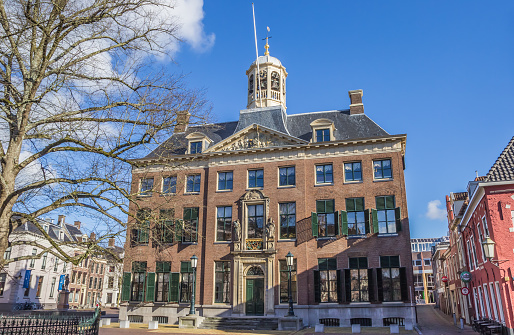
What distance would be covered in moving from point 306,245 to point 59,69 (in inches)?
882

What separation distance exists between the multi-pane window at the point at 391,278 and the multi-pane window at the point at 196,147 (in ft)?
53.0

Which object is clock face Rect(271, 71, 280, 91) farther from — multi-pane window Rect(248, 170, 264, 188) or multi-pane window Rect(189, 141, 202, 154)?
multi-pane window Rect(248, 170, 264, 188)

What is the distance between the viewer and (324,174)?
2975 centimetres

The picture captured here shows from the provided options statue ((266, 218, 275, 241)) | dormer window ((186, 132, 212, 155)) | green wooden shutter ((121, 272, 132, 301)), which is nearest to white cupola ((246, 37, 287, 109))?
dormer window ((186, 132, 212, 155))

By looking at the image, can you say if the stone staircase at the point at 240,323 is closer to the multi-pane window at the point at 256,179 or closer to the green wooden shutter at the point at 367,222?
the green wooden shutter at the point at 367,222

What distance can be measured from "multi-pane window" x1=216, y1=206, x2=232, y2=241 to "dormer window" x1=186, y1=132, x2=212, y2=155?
5.35 metres

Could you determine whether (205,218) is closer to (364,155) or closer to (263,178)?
(263,178)

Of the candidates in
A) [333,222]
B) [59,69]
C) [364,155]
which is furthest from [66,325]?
[364,155]

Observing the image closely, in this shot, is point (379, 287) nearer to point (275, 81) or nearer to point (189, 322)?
point (189, 322)

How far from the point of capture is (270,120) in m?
33.6

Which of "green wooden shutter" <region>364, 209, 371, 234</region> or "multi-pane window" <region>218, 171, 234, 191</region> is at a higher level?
"multi-pane window" <region>218, 171, 234, 191</region>

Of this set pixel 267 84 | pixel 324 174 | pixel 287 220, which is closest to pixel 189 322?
pixel 287 220

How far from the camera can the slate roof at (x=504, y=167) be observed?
19062 mm

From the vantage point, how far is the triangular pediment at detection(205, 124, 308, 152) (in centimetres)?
3069
